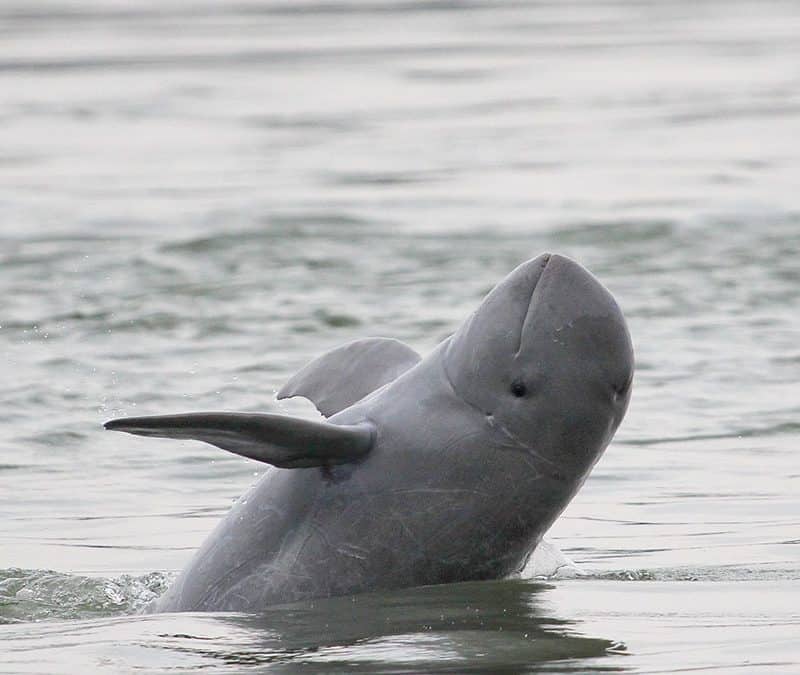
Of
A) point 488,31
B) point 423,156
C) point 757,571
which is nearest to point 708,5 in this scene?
point 488,31

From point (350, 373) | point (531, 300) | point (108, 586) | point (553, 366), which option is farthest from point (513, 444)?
point (108, 586)

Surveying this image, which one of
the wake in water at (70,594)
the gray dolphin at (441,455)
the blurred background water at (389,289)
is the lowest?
the blurred background water at (389,289)

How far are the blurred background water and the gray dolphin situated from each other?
0.63ft

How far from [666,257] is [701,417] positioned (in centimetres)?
519

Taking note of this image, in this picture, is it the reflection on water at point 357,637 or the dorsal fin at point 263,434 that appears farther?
the dorsal fin at point 263,434

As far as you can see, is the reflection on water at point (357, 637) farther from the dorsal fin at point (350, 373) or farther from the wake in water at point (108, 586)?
the dorsal fin at point (350, 373)

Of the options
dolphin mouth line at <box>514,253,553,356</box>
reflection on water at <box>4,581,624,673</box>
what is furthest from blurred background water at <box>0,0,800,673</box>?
dolphin mouth line at <box>514,253,553,356</box>

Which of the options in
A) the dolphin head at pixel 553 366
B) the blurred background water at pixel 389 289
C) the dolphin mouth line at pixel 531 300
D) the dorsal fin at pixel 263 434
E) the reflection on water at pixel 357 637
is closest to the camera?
the reflection on water at pixel 357 637

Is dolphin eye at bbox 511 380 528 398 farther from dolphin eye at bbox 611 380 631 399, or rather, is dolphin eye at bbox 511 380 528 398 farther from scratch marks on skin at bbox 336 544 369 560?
scratch marks on skin at bbox 336 544 369 560

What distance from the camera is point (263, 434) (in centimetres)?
714

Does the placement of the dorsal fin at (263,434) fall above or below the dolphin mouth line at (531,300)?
below

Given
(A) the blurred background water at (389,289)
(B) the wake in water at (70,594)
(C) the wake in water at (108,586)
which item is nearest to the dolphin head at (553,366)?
(A) the blurred background water at (389,289)

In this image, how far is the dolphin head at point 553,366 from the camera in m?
7.22

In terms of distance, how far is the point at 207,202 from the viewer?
66.9ft
